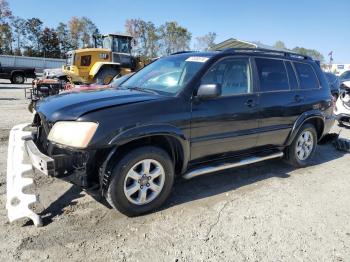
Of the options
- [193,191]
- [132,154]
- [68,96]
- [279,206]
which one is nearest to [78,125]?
[132,154]

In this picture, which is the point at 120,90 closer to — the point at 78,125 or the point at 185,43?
the point at 78,125

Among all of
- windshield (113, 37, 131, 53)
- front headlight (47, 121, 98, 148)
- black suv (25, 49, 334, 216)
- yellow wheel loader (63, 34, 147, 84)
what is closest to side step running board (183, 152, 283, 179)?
black suv (25, 49, 334, 216)

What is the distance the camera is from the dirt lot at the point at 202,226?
301cm

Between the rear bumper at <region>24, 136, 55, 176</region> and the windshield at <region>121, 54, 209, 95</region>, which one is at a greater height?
the windshield at <region>121, 54, 209, 95</region>

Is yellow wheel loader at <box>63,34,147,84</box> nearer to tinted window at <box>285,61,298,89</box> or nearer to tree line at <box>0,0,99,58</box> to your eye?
tinted window at <box>285,61,298,89</box>

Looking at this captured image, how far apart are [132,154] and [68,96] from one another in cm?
114

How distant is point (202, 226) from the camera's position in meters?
3.49

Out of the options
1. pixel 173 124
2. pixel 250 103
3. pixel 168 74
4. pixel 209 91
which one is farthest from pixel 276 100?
pixel 173 124

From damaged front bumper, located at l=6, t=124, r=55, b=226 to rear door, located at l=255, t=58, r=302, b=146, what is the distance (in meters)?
2.95

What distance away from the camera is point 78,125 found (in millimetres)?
3211

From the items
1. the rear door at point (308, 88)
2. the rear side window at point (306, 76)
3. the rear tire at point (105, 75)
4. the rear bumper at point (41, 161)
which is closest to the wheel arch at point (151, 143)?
the rear bumper at point (41, 161)

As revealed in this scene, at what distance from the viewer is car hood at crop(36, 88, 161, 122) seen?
3.35 metres

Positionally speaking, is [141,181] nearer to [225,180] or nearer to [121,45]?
[225,180]

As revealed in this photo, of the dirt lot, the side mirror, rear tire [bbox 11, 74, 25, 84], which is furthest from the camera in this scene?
rear tire [bbox 11, 74, 25, 84]
